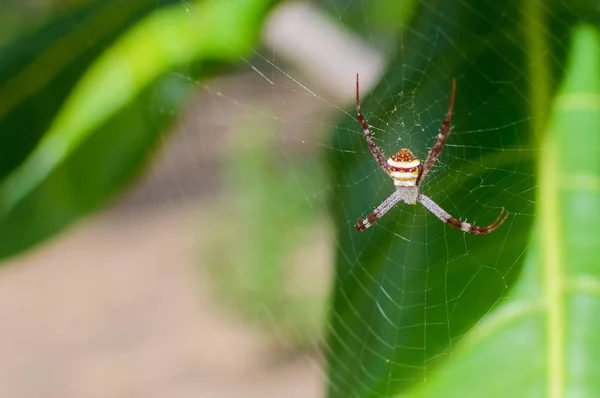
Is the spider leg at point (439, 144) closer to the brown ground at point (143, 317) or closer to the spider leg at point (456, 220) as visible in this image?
the spider leg at point (456, 220)

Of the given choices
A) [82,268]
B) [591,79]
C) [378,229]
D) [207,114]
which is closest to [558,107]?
[591,79]

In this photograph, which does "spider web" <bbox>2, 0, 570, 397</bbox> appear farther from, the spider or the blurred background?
the blurred background

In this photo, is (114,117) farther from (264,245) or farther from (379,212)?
(264,245)

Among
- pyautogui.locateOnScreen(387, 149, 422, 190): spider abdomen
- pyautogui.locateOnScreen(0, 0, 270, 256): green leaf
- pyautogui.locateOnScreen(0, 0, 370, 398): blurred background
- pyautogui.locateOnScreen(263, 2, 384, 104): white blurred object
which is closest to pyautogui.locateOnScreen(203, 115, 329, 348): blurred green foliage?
pyautogui.locateOnScreen(0, 0, 370, 398): blurred background

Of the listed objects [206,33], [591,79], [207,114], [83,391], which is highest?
[83,391]

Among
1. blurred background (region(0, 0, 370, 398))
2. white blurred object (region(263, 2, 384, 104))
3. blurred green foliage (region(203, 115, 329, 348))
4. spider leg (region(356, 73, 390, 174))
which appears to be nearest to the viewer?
spider leg (region(356, 73, 390, 174))

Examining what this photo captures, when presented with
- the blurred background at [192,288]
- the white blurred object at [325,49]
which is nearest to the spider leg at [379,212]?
the white blurred object at [325,49]

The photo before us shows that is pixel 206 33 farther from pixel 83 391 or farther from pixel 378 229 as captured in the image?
pixel 83 391
